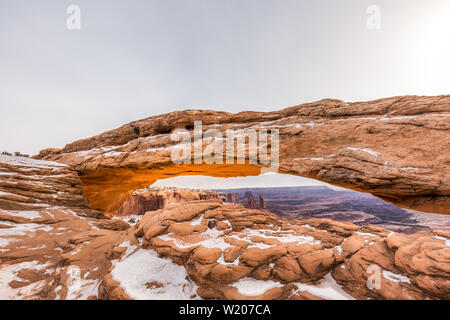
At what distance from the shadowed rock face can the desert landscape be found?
0.15 ft

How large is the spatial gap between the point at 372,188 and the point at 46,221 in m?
14.4

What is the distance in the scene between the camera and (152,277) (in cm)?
404

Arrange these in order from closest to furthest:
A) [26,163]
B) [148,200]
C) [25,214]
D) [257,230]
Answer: [257,230]
[25,214]
[26,163]
[148,200]

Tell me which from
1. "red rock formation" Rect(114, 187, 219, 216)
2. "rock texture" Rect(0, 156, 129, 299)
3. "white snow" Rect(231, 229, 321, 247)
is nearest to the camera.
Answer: "rock texture" Rect(0, 156, 129, 299)

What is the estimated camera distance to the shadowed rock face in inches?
210

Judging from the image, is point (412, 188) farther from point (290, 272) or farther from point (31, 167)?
point (31, 167)

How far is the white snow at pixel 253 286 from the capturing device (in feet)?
11.4

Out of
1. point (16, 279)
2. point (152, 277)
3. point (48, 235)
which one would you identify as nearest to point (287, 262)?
point (152, 277)

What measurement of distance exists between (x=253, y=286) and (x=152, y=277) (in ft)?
8.68

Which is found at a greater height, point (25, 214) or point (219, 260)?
point (25, 214)

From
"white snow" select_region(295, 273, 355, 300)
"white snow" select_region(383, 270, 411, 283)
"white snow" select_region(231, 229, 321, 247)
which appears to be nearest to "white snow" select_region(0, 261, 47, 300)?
"white snow" select_region(231, 229, 321, 247)

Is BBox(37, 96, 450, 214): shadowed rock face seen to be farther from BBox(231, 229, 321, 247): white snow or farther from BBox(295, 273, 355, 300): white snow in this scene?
BBox(295, 273, 355, 300): white snow

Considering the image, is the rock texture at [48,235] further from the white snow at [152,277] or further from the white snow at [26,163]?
the white snow at [152,277]

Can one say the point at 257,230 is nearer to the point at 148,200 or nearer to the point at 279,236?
the point at 279,236
